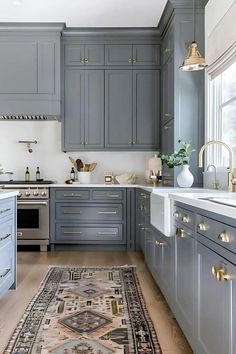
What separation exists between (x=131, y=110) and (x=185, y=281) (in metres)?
3.26

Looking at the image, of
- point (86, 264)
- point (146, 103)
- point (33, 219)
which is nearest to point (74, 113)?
point (146, 103)

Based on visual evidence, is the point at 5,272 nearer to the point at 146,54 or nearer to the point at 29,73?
the point at 29,73

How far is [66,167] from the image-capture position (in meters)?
5.24

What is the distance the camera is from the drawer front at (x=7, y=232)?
2695 mm

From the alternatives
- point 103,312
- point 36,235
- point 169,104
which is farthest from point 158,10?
point 103,312

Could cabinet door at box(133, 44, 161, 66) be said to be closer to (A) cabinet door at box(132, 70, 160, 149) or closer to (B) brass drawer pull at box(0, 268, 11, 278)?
(A) cabinet door at box(132, 70, 160, 149)

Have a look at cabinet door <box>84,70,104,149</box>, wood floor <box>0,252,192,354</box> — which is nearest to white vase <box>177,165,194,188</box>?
wood floor <box>0,252,192,354</box>

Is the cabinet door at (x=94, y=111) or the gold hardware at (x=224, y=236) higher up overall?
the cabinet door at (x=94, y=111)

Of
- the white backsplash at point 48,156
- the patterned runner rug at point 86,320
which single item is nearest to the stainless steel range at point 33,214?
the white backsplash at point 48,156

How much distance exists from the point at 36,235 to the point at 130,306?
228cm

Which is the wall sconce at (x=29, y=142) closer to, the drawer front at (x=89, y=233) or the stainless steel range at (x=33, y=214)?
the stainless steel range at (x=33, y=214)

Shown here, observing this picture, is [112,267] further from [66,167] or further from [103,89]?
[103,89]

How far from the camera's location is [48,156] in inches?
206

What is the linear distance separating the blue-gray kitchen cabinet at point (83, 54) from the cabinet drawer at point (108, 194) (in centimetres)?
166
